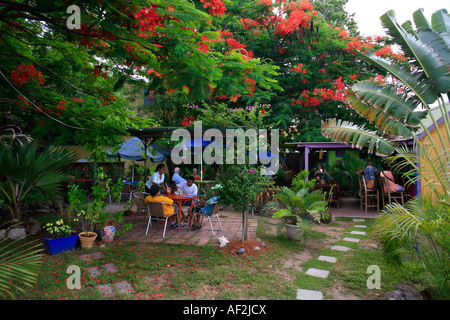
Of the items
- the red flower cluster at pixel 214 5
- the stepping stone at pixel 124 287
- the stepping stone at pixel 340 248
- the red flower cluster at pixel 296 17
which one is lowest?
the stepping stone at pixel 340 248

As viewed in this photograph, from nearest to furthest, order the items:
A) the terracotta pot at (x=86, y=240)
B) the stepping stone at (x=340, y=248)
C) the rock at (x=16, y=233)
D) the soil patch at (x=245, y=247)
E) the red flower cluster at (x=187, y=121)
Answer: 1. the soil patch at (x=245, y=247)
2. the terracotta pot at (x=86, y=240)
3. the rock at (x=16, y=233)
4. the stepping stone at (x=340, y=248)
5. the red flower cluster at (x=187, y=121)

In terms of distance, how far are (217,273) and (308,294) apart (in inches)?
52.0

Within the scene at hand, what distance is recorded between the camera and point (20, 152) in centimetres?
470

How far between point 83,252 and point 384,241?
4918 mm

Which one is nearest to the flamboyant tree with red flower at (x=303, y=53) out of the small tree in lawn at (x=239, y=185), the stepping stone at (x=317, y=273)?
the small tree in lawn at (x=239, y=185)

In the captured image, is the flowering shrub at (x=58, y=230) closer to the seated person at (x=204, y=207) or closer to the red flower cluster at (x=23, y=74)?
the red flower cluster at (x=23, y=74)

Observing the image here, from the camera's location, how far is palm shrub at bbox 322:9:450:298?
331 centimetres

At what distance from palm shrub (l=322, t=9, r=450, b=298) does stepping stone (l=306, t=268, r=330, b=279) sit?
99 centimetres

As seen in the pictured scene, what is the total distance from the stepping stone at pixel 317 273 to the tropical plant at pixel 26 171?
4719 mm

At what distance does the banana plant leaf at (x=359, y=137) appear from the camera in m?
4.68

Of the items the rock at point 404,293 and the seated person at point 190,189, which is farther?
the seated person at point 190,189

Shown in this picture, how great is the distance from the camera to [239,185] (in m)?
5.05
